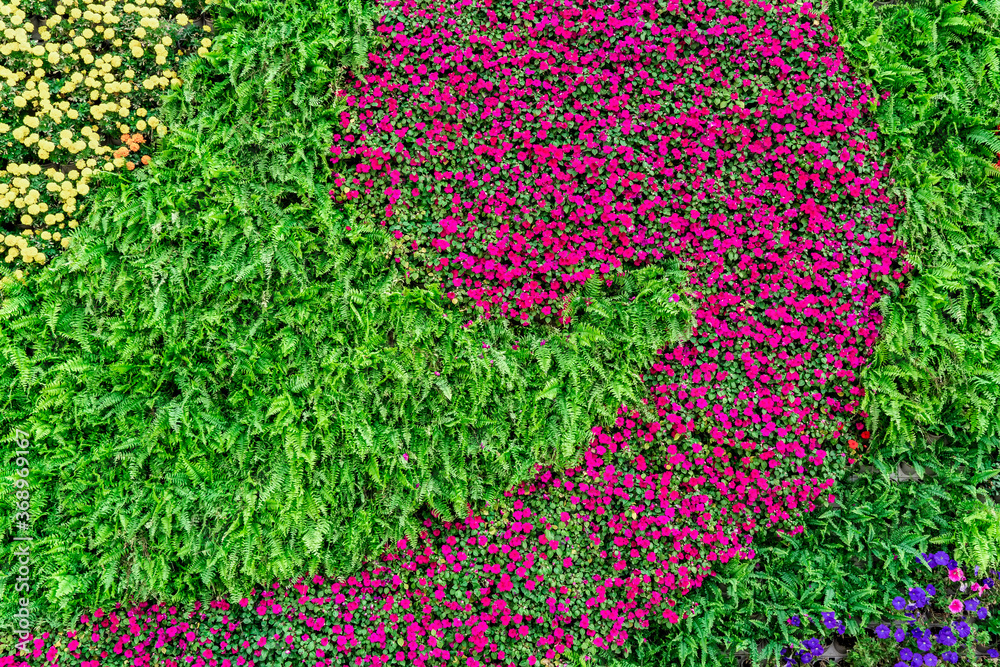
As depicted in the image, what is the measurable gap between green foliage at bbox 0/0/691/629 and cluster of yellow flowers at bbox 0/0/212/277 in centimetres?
24

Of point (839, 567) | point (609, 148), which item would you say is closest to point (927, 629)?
point (839, 567)

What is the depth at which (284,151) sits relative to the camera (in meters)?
4.87

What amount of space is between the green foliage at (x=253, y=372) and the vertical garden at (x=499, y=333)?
0.03 meters

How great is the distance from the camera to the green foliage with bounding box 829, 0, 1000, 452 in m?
5.00

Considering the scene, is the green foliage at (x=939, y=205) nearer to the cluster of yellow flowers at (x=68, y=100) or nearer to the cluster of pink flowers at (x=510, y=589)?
the cluster of pink flowers at (x=510, y=589)

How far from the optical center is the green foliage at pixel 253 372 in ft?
15.2

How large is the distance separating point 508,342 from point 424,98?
2076 mm

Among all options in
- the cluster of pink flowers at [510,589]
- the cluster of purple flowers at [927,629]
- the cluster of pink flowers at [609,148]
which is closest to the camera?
the cluster of purple flowers at [927,629]

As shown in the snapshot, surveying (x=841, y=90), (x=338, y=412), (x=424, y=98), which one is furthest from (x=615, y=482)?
(x=841, y=90)

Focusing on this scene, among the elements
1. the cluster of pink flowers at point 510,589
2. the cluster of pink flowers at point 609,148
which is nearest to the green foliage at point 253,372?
the cluster of pink flowers at point 510,589

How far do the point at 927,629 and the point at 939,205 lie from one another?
3351 mm

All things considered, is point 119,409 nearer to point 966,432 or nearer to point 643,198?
point 643,198

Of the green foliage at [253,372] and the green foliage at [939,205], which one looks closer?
the green foliage at [253,372]

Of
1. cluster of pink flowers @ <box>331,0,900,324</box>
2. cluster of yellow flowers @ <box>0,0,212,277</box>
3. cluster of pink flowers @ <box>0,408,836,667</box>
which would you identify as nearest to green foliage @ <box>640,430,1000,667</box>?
cluster of pink flowers @ <box>0,408,836,667</box>
